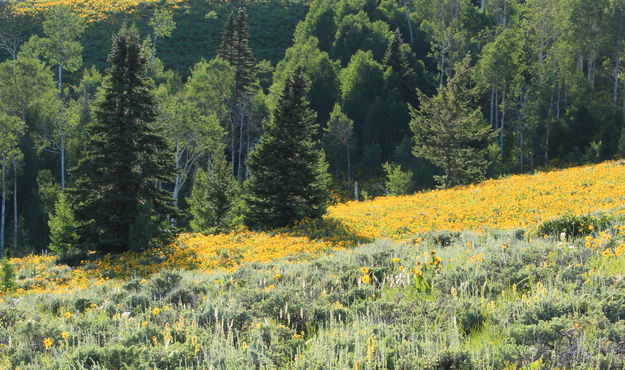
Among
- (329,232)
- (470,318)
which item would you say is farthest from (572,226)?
(329,232)

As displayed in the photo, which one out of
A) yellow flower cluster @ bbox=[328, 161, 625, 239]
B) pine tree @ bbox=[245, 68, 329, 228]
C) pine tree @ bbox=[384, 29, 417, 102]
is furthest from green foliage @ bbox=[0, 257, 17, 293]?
pine tree @ bbox=[384, 29, 417, 102]

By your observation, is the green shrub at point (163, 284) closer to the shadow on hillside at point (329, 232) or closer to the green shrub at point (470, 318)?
the green shrub at point (470, 318)

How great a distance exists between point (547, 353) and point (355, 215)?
20699 millimetres

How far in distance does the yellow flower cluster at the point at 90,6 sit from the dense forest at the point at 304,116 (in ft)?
28.1

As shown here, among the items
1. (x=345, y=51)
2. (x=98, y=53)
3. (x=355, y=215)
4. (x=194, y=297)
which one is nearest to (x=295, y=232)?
(x=355, y=215)

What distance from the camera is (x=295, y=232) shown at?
21.5 m

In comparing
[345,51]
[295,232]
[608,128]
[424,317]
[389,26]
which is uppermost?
[389,26]

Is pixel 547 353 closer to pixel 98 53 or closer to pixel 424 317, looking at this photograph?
pixel 424 317

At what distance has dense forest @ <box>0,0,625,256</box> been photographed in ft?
71.1

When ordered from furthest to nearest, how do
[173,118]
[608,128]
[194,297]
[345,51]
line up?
[345,51] < [608,128] < [173,118] < [194,297]

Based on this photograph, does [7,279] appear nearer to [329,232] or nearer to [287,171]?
[329,232]

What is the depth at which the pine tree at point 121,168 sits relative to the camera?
2011 centimetres

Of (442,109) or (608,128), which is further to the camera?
(608,128)

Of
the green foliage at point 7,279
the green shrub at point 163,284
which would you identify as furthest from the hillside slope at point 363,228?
the green shrub at point 163,284
